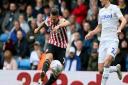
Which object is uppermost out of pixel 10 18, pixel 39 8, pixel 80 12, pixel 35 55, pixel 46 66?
pixel 39 8

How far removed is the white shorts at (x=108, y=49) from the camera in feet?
44.8

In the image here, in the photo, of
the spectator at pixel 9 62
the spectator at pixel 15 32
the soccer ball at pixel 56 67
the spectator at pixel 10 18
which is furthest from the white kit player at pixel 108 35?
the spectator at pixel 10 18

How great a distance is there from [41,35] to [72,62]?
2176 mm

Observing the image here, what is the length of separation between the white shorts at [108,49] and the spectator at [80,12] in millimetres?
6205

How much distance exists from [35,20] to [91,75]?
5.11 meters

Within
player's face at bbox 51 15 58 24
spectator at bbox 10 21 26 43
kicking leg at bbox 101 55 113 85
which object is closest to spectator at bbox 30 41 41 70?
spectator at bbox 10 21 26 43

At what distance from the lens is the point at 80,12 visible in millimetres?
20172

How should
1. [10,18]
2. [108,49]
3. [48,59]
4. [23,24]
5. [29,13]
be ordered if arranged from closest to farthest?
[108,49], [48,59], [23,24], [29,13], [10,18]

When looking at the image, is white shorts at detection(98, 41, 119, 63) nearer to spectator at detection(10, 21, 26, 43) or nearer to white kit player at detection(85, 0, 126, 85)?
white kit player at detection(85, 0, 126, 85)

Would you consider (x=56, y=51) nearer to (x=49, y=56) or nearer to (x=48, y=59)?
(x=49, y=56)

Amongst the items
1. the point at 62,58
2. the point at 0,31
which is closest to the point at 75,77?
the point at 62,58

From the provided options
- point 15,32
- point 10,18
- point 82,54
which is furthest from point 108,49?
point 10,18

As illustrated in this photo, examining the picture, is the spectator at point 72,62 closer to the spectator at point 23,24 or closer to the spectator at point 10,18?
the spectator at point 23,24

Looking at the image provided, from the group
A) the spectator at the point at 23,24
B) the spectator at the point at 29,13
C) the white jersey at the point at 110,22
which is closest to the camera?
the white jersey at the point at 110,22
